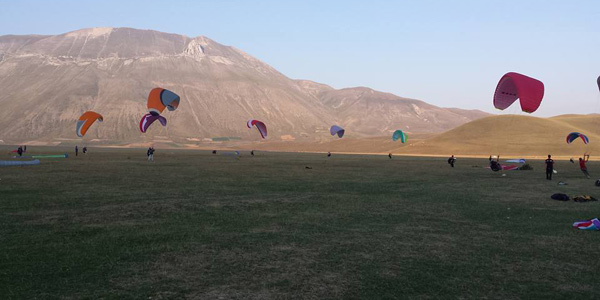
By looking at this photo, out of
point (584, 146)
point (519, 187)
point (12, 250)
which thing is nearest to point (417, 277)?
point (12, 250)

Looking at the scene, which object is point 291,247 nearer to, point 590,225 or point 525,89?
point 590,225

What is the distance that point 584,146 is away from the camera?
95625 mm

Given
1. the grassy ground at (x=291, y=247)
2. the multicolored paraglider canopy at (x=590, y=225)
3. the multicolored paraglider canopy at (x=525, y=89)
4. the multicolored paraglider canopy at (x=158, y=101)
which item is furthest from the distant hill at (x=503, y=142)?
the multicolored paraglider canopy at (x=590, y=225)

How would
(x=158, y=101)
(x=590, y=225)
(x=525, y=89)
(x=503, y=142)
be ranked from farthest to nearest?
(x=503, y=142) → (x=158, y=101) → (x=525, y=89) → (x=590, y=225)

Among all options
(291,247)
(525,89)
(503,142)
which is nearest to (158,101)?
(525,89)

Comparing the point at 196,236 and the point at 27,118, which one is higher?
the point at 27,118

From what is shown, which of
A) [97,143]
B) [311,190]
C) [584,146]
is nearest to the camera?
[311,190]

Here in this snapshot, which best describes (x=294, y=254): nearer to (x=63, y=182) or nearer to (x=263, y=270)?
(x=263, y=270)

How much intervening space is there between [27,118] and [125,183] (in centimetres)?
19571

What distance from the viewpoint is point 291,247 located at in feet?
35.5

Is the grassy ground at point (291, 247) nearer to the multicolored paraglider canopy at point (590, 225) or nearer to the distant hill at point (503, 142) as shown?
the multicolored paraglider canopy at point (590, 225)

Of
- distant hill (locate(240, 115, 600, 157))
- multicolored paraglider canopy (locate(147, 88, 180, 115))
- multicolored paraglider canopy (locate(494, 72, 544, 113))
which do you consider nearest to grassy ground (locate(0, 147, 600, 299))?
multicolored paraglider canopy (locate(494, 72, 544, 113))

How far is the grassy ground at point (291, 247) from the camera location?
7867 mm

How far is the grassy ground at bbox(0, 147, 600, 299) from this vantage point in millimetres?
7867
